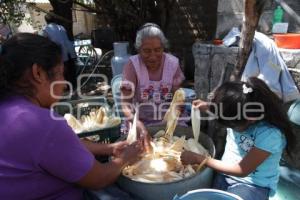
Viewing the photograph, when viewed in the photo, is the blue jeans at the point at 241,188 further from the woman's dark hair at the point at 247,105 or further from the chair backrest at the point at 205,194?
the chair backrest at the point at 205,194

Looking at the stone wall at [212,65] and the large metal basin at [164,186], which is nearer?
the large metal basin at [164,186]

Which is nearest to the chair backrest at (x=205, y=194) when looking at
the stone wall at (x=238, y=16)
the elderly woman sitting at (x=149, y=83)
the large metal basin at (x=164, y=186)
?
the large metal basin at (x=164, y=186)

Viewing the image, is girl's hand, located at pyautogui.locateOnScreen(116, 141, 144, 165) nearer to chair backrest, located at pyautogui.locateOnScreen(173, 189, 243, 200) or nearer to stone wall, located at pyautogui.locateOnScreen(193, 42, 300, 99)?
chair backrest, located at pyautogui.locateOnScreen(173, 189, 243, 200)

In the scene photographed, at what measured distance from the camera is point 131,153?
5.27 ft

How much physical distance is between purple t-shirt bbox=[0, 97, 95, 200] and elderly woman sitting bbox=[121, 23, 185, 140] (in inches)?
45.7

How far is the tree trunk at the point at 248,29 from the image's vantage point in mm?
2029

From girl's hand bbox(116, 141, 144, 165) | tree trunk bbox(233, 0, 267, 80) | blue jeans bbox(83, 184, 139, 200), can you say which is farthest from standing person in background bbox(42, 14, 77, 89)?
blue jeans bbox(83, 184, 139, 200)

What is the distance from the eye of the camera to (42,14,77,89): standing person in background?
6.02 meters

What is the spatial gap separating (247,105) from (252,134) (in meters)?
0.20

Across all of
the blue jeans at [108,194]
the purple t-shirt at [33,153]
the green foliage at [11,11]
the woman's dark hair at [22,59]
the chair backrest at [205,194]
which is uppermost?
the green foliage at [11,11]

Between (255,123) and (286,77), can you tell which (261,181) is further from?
(286,77)

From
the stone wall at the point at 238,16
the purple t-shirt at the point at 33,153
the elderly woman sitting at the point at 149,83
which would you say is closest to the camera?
the purple t-shirt at the point at 33,153

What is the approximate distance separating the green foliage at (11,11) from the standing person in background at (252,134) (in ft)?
19.5

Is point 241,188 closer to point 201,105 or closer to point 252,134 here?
point 252,134
